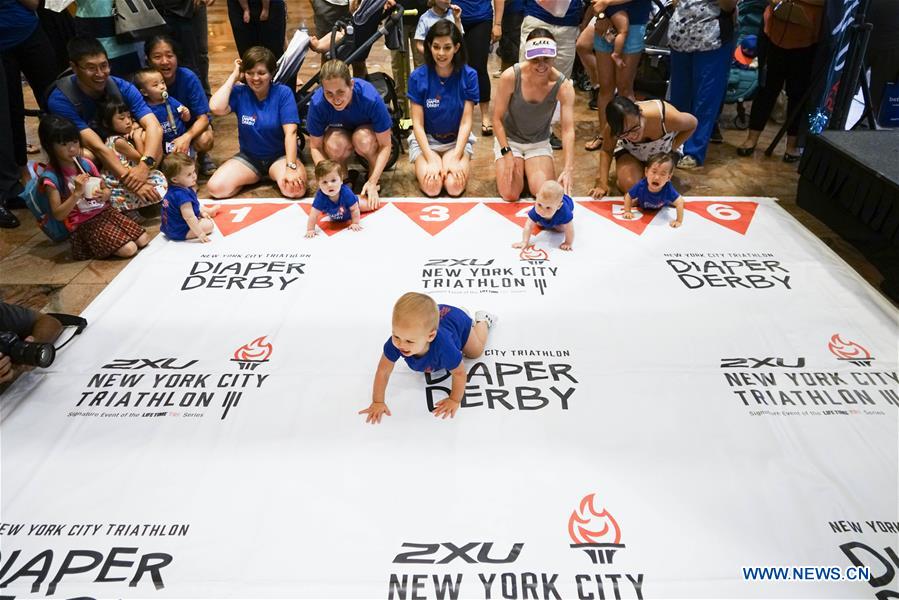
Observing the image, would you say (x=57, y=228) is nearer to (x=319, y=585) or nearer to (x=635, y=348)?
(x=319, y=585)

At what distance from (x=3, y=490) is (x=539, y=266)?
205cm

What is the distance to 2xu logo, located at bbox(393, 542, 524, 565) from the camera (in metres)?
1.42

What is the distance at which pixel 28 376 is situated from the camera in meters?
2.02

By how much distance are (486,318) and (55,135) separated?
208 cm

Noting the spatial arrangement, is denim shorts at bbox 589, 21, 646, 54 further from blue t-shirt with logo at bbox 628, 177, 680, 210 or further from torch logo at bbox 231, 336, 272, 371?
torch logo at bbox 231, 336, 272, 371

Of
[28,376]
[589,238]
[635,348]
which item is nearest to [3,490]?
[28,376]

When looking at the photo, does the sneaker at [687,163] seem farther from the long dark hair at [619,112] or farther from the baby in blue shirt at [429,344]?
the baby in blue shirt at [429,344]

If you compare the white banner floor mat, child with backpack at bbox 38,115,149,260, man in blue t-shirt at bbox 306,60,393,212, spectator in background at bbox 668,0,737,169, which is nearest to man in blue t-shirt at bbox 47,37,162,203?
child with backpack at bbox 38,115,149,260

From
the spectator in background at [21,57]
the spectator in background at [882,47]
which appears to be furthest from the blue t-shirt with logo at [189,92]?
the spectator in background at [882,47]

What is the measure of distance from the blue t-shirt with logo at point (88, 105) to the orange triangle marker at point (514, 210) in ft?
6.67

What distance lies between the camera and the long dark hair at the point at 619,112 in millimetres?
2910

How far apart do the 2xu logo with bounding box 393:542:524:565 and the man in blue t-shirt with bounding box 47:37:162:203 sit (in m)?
2.56

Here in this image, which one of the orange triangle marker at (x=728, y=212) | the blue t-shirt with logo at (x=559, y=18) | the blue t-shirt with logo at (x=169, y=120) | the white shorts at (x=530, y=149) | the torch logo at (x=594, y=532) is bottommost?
the torch logo at (x=594, y=532)

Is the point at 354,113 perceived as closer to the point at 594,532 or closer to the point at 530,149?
the point at 530,149
